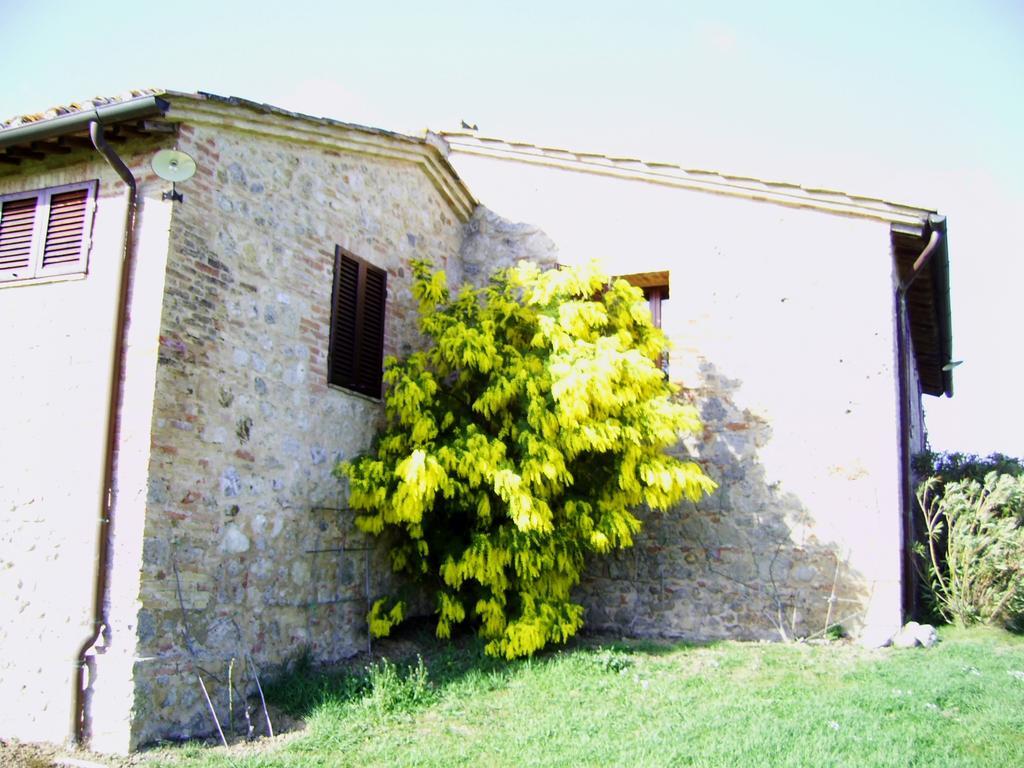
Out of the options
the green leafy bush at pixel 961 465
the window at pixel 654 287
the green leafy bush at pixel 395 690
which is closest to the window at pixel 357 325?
the green leafy bush at pixel 395 690

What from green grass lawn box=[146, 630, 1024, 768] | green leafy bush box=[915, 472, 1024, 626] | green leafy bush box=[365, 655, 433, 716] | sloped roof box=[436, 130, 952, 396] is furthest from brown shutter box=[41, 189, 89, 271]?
green leafy bush box=[915, 472, 1024, 626]

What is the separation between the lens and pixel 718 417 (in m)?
9.96

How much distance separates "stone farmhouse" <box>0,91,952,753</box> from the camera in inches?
266

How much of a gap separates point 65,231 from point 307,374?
90.1 inches

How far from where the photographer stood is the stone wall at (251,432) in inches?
268

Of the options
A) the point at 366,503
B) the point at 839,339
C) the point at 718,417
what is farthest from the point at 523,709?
the point at 839,339

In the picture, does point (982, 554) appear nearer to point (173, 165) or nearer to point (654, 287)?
point (654, 287)

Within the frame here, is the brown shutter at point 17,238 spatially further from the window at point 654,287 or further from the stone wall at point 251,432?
the window at point 654,287

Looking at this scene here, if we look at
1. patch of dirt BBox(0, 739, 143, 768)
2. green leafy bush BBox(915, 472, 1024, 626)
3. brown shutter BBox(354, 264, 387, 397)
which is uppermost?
brown shutter BBox(354, 264, 387, 397)

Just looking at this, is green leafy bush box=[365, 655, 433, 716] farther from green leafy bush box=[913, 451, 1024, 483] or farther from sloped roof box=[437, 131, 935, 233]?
green leafy bush box=[913, 451, 1024, 483]

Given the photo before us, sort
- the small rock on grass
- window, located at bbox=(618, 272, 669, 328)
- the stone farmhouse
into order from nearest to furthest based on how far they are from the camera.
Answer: the stone farmhouse, the small rock on grass, window, located at bbox=(618, 272, 669, 328)

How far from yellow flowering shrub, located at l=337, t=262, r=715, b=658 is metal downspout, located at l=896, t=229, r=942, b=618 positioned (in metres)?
2.48

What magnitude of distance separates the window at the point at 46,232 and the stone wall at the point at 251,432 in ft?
3.01

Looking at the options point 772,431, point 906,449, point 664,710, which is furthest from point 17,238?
point 906,449
